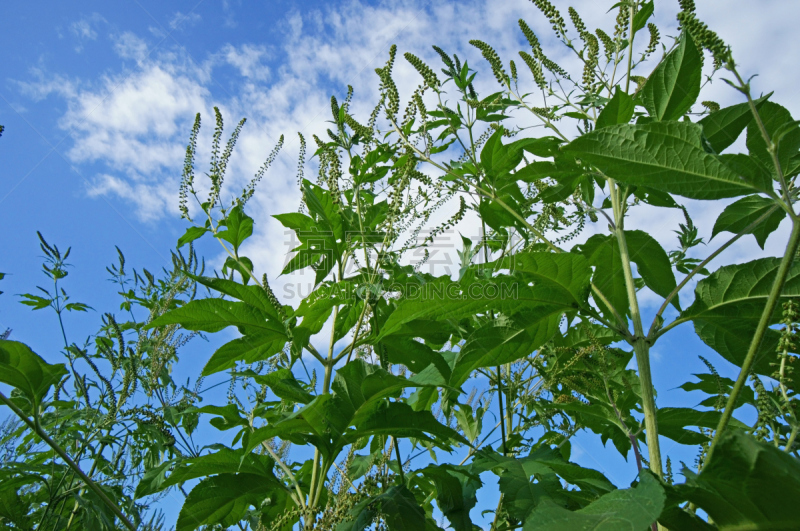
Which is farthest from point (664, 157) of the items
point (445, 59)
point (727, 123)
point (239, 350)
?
point (239, 350)

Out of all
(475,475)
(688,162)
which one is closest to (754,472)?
(688,162)

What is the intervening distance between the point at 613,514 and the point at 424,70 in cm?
185

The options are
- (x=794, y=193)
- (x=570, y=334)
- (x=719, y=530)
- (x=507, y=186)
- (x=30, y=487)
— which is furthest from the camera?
(x=30, y=487)

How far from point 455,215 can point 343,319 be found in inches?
25.6

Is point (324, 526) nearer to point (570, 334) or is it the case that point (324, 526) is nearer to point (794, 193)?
point (570, 334)

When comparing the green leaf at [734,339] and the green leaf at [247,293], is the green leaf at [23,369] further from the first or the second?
the green leaf at [734,339]

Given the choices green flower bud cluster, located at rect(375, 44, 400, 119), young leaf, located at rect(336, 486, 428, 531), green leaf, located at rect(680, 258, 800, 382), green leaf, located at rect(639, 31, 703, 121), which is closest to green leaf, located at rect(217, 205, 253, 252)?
green flower bud cluster, located at rect(375, 44, 400, 119)

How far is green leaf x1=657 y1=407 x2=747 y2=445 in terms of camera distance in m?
1.46

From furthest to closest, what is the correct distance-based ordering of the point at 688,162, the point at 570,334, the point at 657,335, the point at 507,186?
the point at 570,334, the point at 507,186, the point at 657,335, the point at 688,162

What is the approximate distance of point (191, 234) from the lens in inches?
87.8

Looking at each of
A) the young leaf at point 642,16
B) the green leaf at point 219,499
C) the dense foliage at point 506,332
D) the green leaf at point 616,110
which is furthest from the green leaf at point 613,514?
the young leaf at point 642,16

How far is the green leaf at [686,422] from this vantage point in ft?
4.80

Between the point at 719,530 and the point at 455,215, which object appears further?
the point at 455,215

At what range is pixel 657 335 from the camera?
1.40 m
